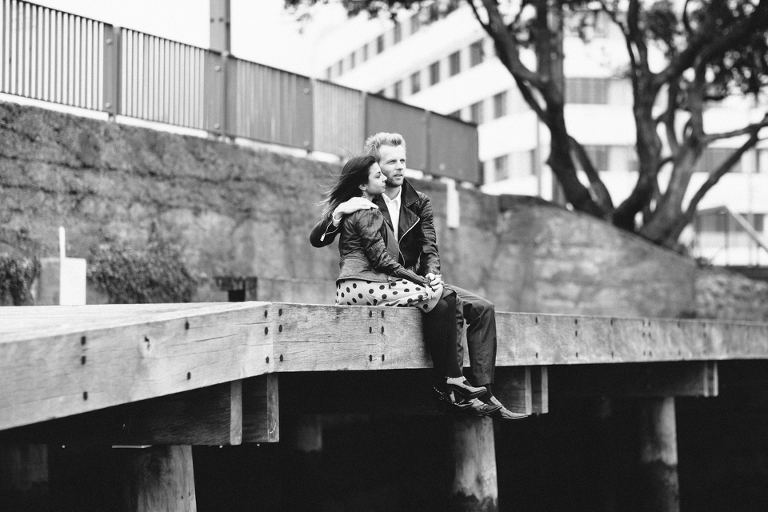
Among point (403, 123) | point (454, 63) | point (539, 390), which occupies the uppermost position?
point (454, 63)

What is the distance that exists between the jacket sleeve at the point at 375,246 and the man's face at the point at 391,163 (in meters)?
0.30

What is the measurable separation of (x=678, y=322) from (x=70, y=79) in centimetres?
590

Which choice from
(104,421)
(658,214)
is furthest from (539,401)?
(658,214)

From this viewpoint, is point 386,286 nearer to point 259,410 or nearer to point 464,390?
point 464,390

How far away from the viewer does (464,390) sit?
257 inches

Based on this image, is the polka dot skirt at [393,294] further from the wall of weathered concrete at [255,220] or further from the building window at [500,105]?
the building window at [500,105]

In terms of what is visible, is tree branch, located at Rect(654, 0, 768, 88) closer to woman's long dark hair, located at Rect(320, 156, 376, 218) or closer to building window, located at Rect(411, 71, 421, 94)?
woman's long dark hair, located at Rect(320, 156, 376, 218)

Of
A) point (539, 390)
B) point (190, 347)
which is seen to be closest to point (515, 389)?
point (539, 390)

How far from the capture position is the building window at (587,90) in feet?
171

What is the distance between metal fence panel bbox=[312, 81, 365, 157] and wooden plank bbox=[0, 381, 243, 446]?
9941 millimetres

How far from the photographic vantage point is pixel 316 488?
430 inches

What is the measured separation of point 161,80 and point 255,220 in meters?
1.86

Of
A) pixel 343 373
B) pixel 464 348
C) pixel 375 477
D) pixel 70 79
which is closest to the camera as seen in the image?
pixel 464 348

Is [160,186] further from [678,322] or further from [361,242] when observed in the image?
[361,242]
